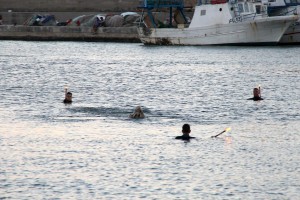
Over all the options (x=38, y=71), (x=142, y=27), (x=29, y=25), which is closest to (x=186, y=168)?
(x=38, y=71)

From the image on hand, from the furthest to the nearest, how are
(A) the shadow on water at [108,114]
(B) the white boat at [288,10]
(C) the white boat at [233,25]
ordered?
(B) the white boat at [288,10] → (C) the white boat at [233,25] → (A) the shadow on water at [108,114]

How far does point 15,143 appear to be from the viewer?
110 ft

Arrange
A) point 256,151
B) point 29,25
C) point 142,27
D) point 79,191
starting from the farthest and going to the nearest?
point 29,25 < point 142,27 < point 256,151 < point 79,191

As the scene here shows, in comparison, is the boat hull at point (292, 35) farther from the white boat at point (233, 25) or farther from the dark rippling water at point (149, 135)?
the dark rippling water at point (149, 135)

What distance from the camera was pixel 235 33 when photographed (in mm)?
90688

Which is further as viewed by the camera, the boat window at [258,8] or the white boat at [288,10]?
the white boat at [288,10]

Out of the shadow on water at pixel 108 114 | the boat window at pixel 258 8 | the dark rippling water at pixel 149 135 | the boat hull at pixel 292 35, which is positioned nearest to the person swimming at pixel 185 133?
the dark rippling water at pixel 149 135

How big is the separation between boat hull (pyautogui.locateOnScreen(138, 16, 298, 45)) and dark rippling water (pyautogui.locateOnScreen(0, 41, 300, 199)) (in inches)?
855

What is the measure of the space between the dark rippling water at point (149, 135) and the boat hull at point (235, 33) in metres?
21.7

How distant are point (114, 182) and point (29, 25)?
86.1 m

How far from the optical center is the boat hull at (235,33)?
292ft

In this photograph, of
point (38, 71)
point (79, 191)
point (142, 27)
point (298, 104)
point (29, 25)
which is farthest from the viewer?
point (29, 25)

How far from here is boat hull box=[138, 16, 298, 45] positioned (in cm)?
8911

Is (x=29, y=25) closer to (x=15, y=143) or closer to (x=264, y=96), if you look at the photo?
(x=264, y=96)
